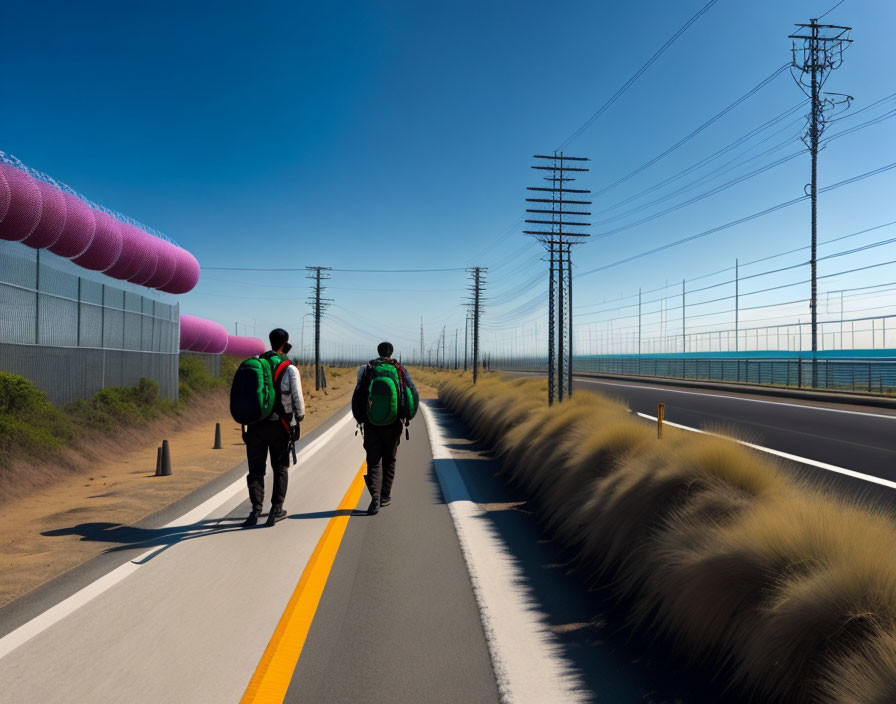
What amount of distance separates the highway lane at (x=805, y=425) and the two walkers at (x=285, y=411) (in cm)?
429

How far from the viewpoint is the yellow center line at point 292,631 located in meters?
3.50

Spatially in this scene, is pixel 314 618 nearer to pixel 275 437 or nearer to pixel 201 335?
pixel 275 437

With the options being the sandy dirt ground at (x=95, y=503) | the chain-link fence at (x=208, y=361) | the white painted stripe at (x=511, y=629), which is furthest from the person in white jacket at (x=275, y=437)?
the chain-link fence at (x=208, y=361)

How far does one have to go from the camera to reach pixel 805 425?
1642 cm

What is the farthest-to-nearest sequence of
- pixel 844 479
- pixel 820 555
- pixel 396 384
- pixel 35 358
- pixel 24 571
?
pixel 35 358 → pixel 844 479 → pixel 396 384 → pixel 24 571 → pixel 820 555

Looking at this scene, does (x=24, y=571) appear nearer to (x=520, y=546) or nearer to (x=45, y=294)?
(x=520, y=546)

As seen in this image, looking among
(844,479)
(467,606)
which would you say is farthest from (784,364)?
(467,606)

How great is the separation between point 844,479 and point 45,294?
54.1 ft

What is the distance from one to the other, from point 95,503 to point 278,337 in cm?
392

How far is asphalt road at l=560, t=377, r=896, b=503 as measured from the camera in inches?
394

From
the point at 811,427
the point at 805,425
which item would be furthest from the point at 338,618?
the point at 805,425

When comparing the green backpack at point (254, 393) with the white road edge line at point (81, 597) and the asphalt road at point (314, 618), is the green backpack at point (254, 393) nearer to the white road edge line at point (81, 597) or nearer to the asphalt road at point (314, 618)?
the asphalt road at point (314, 618)

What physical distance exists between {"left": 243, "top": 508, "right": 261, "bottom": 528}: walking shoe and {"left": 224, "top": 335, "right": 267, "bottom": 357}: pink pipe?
48.2 meters

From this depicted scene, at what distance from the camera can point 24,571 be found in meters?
5.68
